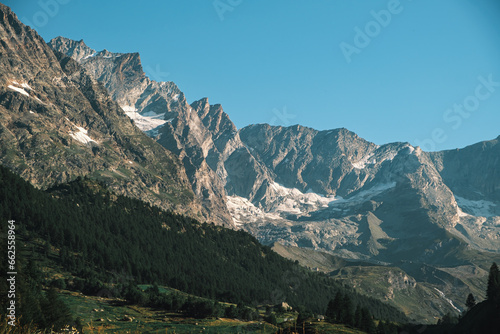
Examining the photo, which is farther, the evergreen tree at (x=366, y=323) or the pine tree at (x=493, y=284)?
the pine tree at (x=493, y=284)

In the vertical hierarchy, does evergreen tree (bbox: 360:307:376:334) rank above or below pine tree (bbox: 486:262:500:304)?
below

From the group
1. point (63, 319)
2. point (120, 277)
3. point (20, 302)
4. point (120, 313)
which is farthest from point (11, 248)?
point (120, 277)

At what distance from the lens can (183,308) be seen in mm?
129250

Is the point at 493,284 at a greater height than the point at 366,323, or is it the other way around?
the point at 493,284

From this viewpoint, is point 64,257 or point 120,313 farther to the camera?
point 64,257

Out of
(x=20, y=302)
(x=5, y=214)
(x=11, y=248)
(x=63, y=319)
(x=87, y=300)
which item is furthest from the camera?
(x=5, y=214)

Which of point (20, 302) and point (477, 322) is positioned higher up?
point (20, 302)

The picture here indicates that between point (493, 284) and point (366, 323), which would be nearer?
point (366, 323)

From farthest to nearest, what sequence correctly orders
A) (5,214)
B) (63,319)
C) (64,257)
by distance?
(5,214) < (64,257) < (63,319)

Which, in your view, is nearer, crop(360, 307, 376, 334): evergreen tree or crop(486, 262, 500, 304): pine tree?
crop(360, 307, 376, 334): evergreen tree

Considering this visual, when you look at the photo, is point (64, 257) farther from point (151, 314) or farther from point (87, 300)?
point (151, 314)

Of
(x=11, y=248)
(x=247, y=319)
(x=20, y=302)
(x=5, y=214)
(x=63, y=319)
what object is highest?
(x=5, y=214)

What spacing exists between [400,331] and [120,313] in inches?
5006

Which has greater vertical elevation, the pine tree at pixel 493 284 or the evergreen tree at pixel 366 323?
the pine tree at pixel 493 284
